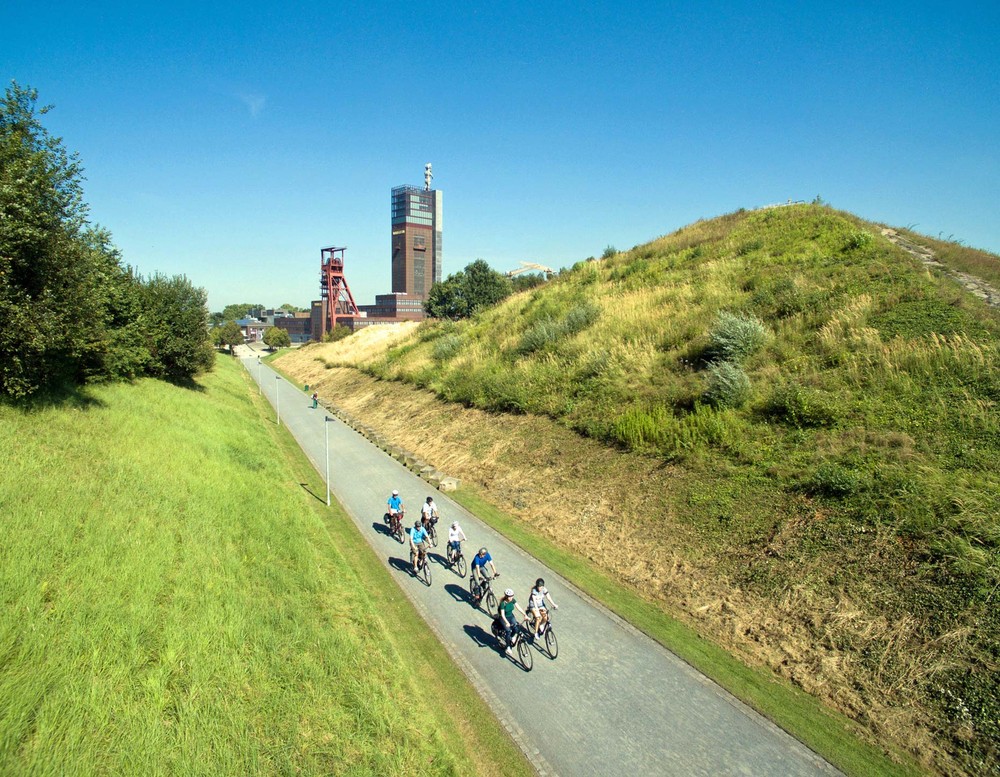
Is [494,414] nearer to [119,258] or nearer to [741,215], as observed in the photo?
[119,258]

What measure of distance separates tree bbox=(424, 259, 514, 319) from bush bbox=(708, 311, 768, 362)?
50416mm

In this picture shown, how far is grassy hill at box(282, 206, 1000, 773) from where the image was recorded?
9336 millimetres

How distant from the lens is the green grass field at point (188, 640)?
22.2ft

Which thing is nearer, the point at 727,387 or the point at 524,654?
the point at 524,654

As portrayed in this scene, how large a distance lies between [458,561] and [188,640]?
7.45m

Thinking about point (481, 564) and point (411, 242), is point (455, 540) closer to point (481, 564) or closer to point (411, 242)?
point (481, 564)

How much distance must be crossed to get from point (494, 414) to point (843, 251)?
19612mm

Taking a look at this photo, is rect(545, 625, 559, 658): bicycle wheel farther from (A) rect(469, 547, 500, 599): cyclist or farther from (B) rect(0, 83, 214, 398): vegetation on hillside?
(B) rect(0, 83, 214, 398): vegetation on hillside

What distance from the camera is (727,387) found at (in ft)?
56.5

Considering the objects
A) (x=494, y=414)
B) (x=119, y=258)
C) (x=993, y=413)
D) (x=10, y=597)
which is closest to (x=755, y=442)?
(x=993, y=413)

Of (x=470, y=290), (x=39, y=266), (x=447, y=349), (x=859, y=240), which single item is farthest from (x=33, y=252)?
(x=470, y=290)

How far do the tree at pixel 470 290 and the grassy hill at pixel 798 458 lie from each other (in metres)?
40.4

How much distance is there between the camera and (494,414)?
85.5 ft

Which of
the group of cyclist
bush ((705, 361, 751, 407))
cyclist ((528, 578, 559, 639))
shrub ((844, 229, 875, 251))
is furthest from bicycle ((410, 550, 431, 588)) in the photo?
shrub ((844, 229, 875, 251))
